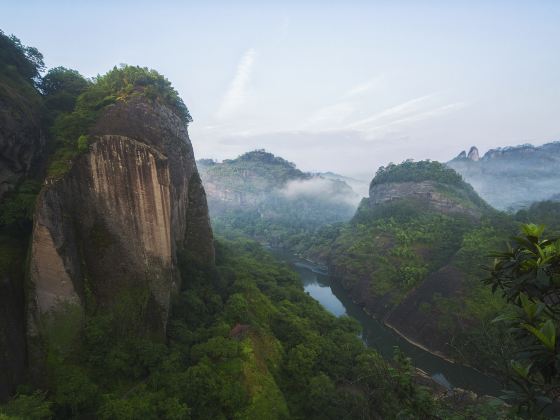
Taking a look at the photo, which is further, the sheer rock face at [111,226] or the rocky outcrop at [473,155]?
the rocky outcrop at [473,155]

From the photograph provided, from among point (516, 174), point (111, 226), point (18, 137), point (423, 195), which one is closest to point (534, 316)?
point (111, 226)

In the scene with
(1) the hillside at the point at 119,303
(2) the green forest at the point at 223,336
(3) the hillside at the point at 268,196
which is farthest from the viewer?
(3) the hillside at the point at 268,196

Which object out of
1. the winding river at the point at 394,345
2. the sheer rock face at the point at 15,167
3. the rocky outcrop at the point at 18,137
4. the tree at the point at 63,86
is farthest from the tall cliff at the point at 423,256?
the tree at the point at 63,86

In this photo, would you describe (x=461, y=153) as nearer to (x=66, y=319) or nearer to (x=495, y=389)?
(x=495, y=389)

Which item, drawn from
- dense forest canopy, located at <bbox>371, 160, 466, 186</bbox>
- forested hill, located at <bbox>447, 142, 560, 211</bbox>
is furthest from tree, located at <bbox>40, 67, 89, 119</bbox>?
forested hill, located at <bbox>447, 142, 560, 211</bbox>

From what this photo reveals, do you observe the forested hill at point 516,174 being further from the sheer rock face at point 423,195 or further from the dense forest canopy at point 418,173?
the sheer rock face at point 423,195

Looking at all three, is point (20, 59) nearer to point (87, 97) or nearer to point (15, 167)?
point (87, 97)
